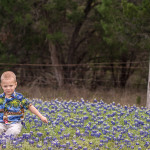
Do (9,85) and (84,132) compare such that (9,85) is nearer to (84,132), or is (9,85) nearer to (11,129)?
(11,129)

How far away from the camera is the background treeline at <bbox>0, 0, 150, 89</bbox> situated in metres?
14.2

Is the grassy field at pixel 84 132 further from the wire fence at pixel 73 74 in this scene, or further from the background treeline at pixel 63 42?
the wire fence at pixel 73 74

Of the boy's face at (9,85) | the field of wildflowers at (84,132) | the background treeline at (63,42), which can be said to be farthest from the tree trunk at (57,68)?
the boy's face at (9,85)

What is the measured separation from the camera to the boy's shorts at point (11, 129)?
5623 mm

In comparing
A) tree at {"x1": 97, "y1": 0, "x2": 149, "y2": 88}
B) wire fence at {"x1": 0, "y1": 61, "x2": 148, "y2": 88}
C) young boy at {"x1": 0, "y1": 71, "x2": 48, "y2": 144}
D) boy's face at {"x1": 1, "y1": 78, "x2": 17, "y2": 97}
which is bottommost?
wire fence at {"x1": 0, "y1": 61, "x2": 148, "y2": 88}

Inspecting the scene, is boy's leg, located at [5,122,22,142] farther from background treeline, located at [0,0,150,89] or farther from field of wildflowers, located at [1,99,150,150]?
background treeline, located at [0,0,150,89]

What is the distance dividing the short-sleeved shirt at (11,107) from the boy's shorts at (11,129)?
72 millimetres

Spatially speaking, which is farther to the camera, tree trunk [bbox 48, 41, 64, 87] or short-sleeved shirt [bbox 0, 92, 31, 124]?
tree trunk [bbox 48, 41, 64, 87]

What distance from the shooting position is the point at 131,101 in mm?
11797

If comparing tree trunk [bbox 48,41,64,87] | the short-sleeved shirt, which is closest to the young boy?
the short-sleeved shirt

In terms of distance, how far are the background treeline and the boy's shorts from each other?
729cm

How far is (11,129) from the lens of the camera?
5645mm

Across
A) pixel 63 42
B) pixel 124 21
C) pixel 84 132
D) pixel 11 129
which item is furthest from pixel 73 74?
pixel 11 129

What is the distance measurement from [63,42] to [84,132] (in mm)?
11871
